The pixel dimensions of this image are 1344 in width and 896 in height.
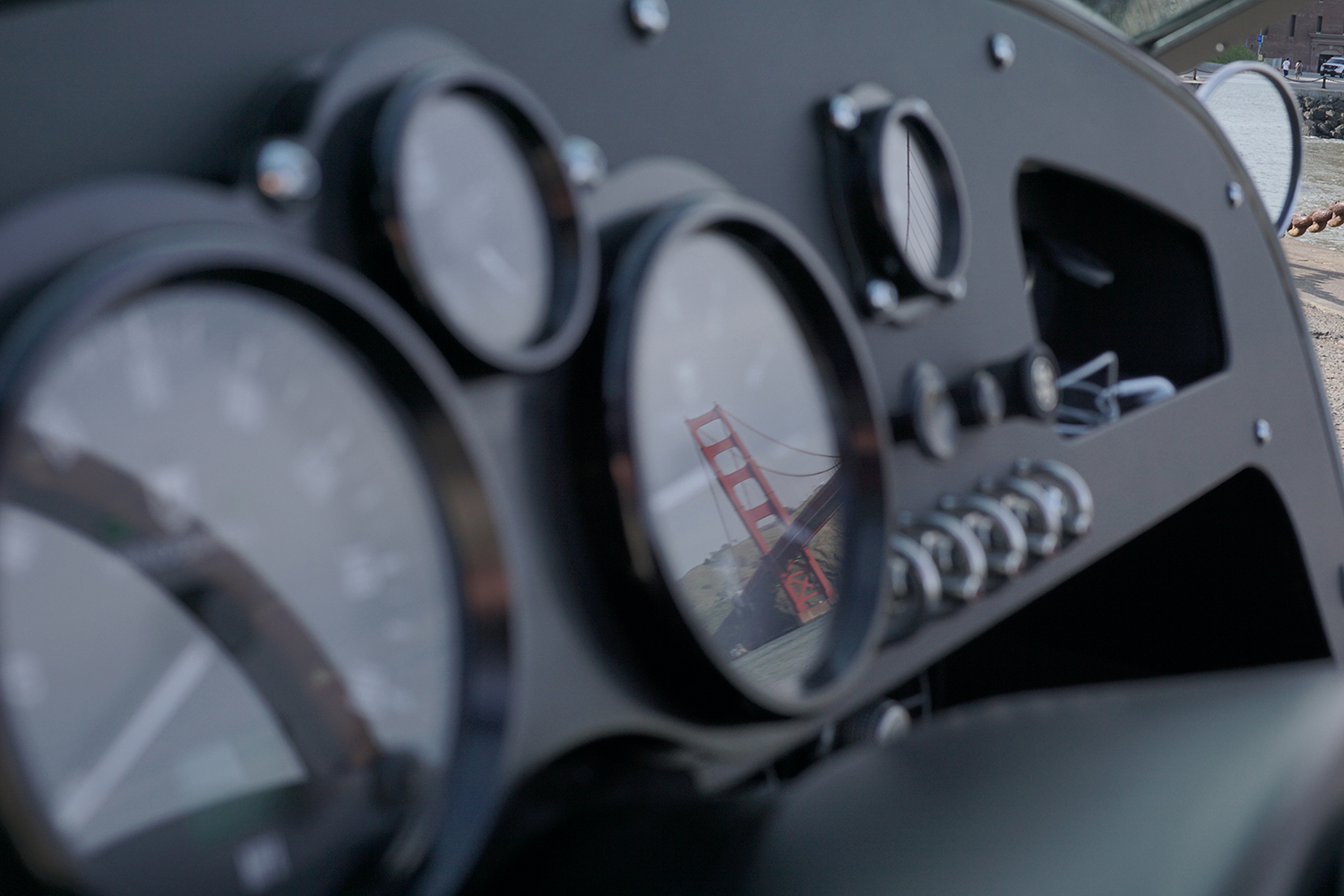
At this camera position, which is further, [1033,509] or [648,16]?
[1033,509]

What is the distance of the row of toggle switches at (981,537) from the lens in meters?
0.95

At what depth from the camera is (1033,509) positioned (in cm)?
108

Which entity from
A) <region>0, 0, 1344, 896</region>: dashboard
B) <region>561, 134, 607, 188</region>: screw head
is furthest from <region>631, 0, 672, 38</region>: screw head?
<region>561, 134, 607, 188</region>: screw head

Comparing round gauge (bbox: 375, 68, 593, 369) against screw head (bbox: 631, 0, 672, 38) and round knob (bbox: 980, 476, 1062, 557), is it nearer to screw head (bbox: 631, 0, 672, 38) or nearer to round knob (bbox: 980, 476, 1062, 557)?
screw head (bbox: 631, 0, 672, 38)

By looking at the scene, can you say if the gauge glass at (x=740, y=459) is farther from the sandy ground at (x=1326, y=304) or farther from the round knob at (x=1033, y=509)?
the sandy ground at (x=1326, y=304)

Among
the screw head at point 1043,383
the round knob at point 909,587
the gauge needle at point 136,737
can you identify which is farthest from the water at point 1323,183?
the gauge needle at point 136,737

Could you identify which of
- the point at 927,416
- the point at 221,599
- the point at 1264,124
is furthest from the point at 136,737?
the point at 1264,124

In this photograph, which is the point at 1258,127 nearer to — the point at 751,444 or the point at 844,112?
the point at 844,112

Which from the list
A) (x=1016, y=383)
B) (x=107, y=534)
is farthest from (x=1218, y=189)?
(x=107, y=534)

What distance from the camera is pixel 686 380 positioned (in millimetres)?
839

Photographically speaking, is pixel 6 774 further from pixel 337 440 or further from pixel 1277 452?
pixel 1277 452

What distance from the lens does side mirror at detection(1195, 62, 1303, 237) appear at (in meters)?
1.59

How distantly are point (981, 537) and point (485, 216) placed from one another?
533 millimetres

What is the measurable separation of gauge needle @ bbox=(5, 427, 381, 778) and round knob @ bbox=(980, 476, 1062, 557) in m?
0.64
